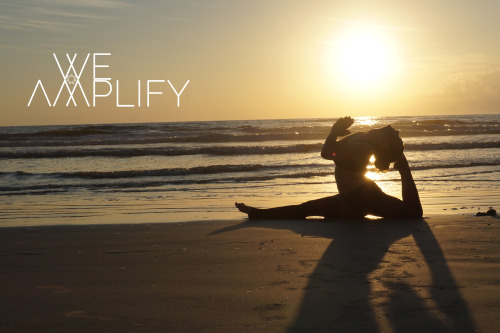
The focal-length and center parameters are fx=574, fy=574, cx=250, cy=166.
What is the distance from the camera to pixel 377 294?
3.09 metres

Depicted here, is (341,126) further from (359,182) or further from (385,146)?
(359,182)

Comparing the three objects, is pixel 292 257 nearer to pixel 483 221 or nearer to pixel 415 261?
pixel 415 261

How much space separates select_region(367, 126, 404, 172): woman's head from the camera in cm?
549

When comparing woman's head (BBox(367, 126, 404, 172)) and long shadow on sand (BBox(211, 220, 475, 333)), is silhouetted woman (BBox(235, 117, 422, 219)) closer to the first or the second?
woman's head (BBox(367, 126, 404, 172))

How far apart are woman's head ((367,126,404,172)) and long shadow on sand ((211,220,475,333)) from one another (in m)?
1.01

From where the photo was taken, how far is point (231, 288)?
3312 millimetres

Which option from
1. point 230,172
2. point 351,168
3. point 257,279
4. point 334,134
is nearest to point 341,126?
point 334,134

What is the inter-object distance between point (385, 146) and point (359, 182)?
453mm

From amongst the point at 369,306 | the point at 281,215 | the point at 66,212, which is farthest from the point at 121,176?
the point at 369,306

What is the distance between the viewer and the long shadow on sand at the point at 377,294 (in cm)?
266

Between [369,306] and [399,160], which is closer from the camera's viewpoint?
[369,306]

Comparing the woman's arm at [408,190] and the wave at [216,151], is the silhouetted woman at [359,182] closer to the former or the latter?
the woman's arm at [408,190]

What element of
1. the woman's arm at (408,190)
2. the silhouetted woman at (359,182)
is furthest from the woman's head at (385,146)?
the woman's arm at (408,190)

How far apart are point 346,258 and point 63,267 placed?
6.45 ft
